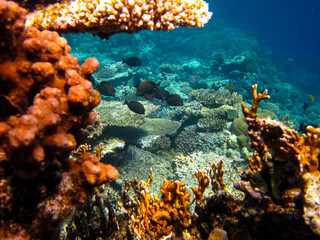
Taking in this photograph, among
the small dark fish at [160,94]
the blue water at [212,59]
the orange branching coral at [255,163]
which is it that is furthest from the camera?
the blue water at [212,59]

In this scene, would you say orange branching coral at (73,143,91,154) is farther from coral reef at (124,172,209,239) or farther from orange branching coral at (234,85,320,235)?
orange branching coral at (234,85,320,235)

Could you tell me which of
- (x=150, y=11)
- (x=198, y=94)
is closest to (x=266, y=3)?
(x=198, y=94)

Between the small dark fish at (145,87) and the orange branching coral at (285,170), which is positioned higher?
the orange branching coral at (285,170)

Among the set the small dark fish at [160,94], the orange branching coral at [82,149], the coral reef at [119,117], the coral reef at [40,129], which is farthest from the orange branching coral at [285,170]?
the small dark fish at [160,94]

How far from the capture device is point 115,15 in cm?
247

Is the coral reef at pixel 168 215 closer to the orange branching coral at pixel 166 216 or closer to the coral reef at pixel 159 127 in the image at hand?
the orange branching coral at pixel 166 216

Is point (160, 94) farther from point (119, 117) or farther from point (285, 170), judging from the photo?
point (285, 170)

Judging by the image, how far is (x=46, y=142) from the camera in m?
1.28

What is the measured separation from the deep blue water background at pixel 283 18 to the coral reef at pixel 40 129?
78990 millimetres

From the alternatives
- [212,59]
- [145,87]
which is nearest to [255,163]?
[145,87]

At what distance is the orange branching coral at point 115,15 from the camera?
96.7 inches

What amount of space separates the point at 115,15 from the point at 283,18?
120m

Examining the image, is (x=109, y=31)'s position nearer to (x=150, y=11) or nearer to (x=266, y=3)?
(x=150, y=11)

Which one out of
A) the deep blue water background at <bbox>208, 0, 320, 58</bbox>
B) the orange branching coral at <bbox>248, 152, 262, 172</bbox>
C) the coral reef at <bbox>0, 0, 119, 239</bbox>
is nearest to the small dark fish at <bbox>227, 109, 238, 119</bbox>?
the orange branching coral at <bbox>248, 152, 262, 172</bbox>
